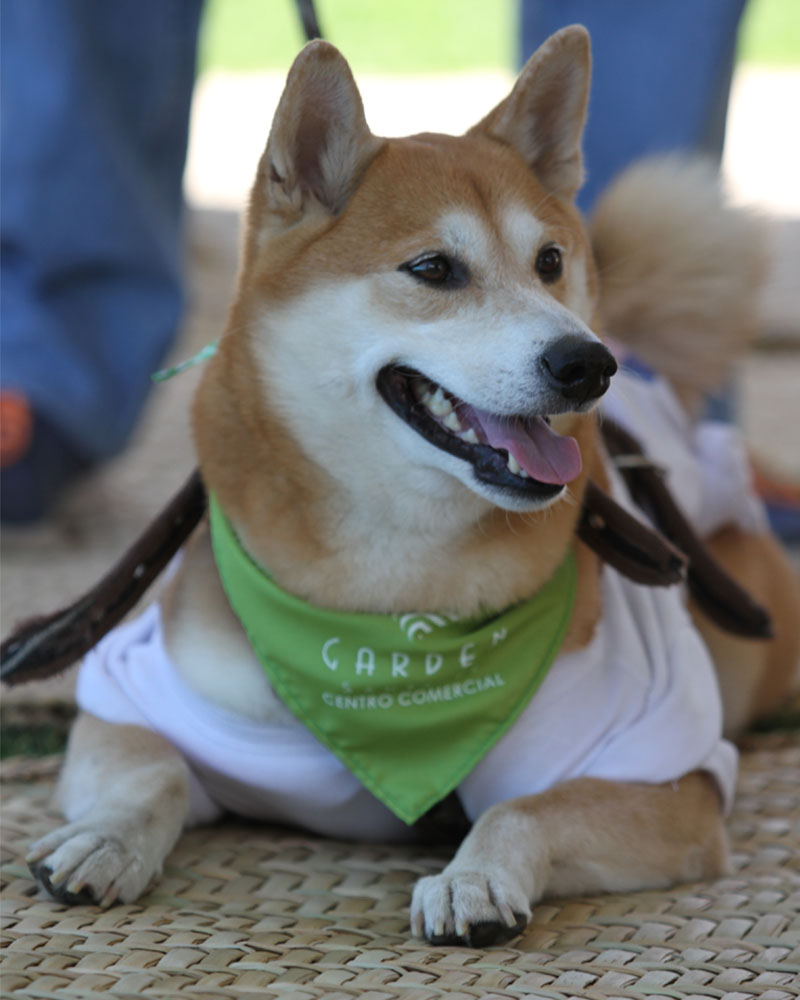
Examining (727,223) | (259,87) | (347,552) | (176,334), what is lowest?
(347,552)

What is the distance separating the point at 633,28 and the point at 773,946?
1.92m

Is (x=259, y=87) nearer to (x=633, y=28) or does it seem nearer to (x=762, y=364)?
(x=762, y=364)

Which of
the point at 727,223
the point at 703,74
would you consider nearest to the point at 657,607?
the point at 727,223

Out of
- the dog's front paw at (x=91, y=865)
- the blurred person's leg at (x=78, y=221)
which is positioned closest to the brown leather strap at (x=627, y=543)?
the dog's front paw at (x=91, y=865)

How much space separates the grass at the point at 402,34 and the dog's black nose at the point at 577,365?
783cm

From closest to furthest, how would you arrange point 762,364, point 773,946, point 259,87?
1. point 773,946
2. point 762,364
3. point 259,87

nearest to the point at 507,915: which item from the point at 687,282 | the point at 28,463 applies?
the point at 687,282

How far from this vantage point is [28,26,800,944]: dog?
147cm

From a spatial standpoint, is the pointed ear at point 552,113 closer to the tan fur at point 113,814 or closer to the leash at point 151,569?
the leash at point 151,569

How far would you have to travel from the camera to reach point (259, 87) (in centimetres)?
800

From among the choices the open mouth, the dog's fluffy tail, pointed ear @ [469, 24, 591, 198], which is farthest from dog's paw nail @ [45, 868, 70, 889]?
the dog's fluffy tail

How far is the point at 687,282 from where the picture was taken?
7.98 ft

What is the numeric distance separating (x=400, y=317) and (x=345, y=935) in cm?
65

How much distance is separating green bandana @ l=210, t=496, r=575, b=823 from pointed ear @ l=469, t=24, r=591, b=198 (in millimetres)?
597
